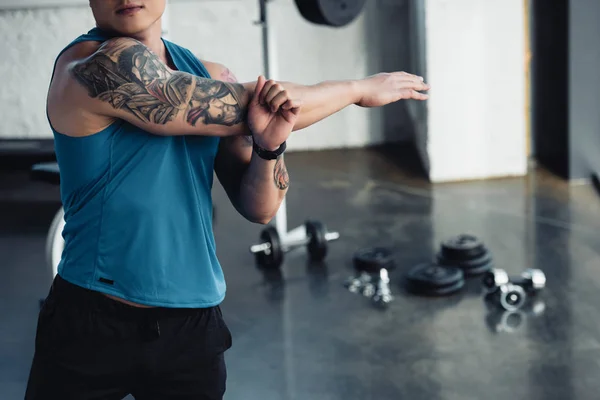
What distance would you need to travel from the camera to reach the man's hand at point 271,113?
3.67 feet

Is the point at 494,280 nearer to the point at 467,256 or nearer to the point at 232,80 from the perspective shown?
the point at 467,256

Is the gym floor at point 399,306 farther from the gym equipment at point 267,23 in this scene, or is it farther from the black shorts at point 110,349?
the black shorts at point 110,349

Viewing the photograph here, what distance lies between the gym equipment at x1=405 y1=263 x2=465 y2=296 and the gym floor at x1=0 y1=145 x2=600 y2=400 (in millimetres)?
39

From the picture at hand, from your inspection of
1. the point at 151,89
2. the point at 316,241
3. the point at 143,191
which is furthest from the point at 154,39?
the point at 316,241

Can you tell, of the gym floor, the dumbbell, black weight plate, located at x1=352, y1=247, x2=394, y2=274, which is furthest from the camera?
black weight plate, located at x1=352, y1=247, x2=394, y2=274

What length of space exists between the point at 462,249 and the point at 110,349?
86.5 inches

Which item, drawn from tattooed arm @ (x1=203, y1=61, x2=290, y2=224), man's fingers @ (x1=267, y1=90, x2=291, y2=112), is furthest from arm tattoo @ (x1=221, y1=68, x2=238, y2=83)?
man's fingers @ (x1=267, y1=90, x2=291, y2=112)

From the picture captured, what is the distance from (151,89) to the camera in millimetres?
1126

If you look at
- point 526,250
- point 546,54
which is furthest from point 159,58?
point 546,54

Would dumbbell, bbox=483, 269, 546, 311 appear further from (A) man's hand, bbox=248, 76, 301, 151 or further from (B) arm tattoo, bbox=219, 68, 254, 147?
(A) man's hand, bbox=248, 76, 301, 151

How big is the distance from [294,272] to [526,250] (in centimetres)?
92

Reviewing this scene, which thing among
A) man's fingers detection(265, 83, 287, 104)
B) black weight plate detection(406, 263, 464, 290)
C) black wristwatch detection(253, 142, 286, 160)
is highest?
man's fingers detection(265, 83, 287, 104)

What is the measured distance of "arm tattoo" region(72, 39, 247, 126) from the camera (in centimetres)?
111

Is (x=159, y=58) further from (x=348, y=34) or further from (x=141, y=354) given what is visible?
(x=348, y=34)
